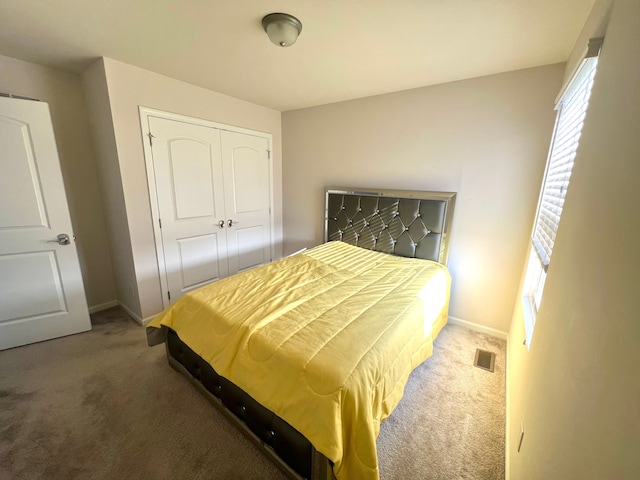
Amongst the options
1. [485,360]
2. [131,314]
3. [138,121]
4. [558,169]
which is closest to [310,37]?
[138,121]

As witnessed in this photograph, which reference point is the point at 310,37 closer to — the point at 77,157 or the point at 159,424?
the point at 77,157

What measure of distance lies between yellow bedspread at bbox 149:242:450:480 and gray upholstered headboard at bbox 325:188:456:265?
432 mm

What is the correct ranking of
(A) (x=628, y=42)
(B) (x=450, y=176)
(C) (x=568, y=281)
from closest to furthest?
(A) (x=628, y=42), (C) (x=568, y=281), (B) (x=450, y=176)

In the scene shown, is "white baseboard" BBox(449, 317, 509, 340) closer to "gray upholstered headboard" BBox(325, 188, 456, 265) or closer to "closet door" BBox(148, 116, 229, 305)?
"gray upholstered headboard" BBox(325, 188, 456, 265)

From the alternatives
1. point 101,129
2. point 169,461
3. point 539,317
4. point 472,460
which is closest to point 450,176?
point 539,317

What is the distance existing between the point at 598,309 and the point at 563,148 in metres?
1.44

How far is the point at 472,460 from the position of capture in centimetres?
137

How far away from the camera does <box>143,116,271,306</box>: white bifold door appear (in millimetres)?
2549

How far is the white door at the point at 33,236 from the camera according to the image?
195 centimetres

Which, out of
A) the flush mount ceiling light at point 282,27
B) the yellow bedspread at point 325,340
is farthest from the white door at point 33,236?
the flush mount ceiling light at point 282,27

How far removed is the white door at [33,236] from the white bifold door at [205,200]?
2.31ft

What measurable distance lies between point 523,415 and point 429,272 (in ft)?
3.89

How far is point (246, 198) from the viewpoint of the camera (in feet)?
10.9

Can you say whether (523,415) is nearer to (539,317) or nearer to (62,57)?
(539,317)
